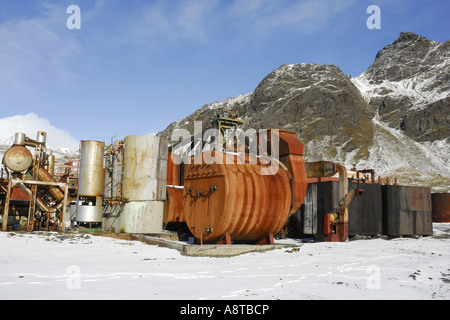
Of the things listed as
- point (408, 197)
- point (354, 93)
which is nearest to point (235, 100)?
point (354, 93)

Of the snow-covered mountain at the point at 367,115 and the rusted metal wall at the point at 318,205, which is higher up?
the snow-covered mountain at the point at 367,115

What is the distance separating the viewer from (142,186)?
80.3 ft

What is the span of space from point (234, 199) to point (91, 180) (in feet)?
40.3

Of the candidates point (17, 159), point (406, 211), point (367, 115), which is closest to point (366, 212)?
point (406, 211)

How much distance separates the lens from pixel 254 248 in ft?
60.7

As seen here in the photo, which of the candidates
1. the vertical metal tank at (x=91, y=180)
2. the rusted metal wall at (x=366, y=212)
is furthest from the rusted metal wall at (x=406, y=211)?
the vertical metal tank at (x=91, y=180)

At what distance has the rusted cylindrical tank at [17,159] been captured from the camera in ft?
78.6

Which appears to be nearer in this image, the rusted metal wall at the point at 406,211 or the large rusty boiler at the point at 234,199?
the large rusty boiler at the point at 234,199

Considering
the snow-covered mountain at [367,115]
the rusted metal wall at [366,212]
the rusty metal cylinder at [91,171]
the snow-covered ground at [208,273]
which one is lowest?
the snow-covered ground at [208,273]

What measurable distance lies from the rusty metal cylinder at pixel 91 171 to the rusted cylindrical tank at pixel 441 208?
35631 millimetres

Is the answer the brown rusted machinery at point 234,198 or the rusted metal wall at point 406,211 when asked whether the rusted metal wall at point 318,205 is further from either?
the rusted metal wall at point 406,211

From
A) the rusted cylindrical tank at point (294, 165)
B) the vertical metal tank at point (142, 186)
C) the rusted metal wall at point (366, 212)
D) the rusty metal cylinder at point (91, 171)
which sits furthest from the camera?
the rusted metal wall at point (366, 212)

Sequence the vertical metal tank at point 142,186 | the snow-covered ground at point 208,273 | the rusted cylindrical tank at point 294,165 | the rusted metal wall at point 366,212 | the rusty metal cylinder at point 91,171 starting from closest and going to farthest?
the snow-covered ground at point 208,273, the vertical metal tank at point 142,186, the rusted cylindrical tank at point 294,165, the rusty metal cylinder at point 91,171, the rusted metal wall at point 366,212

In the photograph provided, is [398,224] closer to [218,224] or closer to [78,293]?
[218,224]
